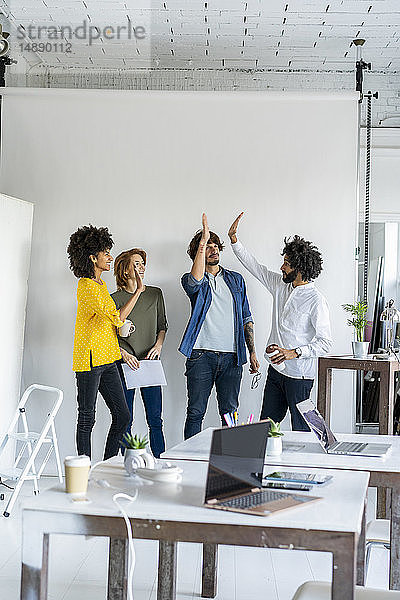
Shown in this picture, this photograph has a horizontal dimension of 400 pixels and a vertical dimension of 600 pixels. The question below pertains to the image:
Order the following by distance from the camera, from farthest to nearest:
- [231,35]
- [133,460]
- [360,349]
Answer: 1. [231,35]
2. [360,349]
3. [133,460]

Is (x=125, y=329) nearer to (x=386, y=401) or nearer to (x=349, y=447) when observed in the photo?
(x=386, y=401)

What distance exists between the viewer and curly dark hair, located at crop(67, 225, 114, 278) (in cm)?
600

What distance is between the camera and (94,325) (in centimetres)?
593

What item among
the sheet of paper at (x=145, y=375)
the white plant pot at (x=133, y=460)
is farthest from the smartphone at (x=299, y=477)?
the sheet of paper at (x=145, y=375)

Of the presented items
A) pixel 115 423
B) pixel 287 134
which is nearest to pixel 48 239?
pixel 115 423

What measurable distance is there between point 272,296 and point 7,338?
2.06 m

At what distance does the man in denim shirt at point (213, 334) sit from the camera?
6.19 meters

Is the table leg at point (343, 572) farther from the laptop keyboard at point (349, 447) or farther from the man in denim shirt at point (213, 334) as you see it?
the man in denim shirt at point (213, 334)

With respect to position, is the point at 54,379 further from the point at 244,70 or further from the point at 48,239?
the point at 244,70

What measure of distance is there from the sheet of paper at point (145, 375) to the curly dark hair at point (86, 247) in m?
0.82

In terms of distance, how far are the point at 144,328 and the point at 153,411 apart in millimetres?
644

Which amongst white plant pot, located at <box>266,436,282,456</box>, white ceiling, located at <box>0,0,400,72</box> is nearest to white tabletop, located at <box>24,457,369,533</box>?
white plant pot, located at <box>266,436,282,456</box>

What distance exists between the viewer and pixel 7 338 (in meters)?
6.10

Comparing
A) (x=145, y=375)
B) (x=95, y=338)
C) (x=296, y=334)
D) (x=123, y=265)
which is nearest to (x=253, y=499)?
(x=296, y=334)
